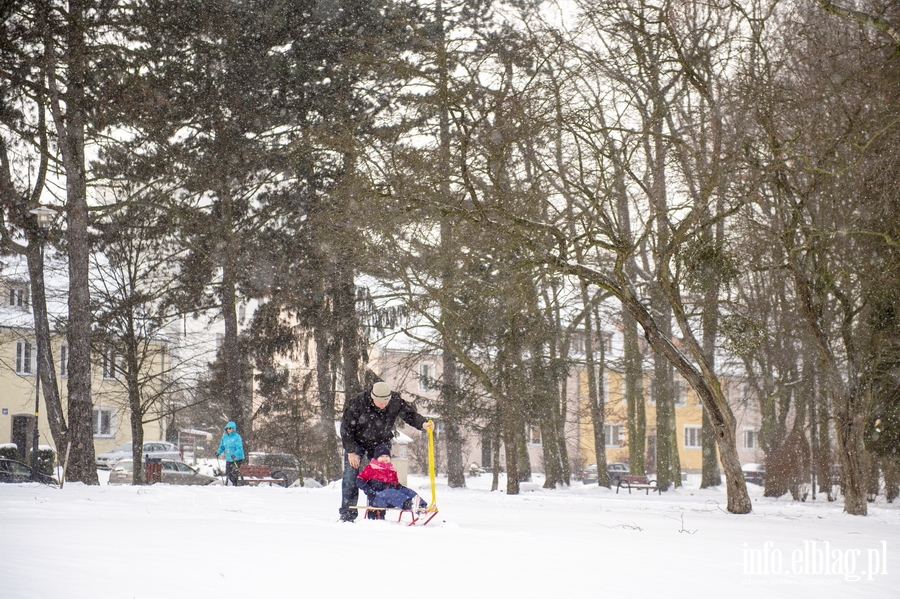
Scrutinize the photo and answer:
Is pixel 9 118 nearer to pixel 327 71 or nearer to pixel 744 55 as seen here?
pixel 327 71

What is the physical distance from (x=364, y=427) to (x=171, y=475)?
24.3m

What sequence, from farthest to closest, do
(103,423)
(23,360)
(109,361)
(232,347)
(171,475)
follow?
(103,423), (23,360), (171,475), (109,361), (232,347)

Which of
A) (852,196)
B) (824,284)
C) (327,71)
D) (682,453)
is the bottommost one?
(682,453)

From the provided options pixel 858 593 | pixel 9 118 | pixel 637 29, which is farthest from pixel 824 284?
pixel 9 118

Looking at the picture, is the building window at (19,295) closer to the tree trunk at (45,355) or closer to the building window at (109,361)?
the building window at (109,361)

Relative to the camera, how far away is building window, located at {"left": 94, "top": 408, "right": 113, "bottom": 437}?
49.9 metres

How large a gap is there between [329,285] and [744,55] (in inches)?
622

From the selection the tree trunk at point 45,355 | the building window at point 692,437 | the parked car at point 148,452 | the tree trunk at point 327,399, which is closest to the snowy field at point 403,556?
the tree trunk at point 45,355

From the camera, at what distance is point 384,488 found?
423 inches

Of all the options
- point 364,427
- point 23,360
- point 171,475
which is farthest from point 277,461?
point 364,427

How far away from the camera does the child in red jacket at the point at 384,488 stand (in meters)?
10.6

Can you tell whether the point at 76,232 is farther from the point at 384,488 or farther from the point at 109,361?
the point at 384,488

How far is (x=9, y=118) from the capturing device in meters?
22.1

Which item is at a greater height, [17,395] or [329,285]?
[329,285]
